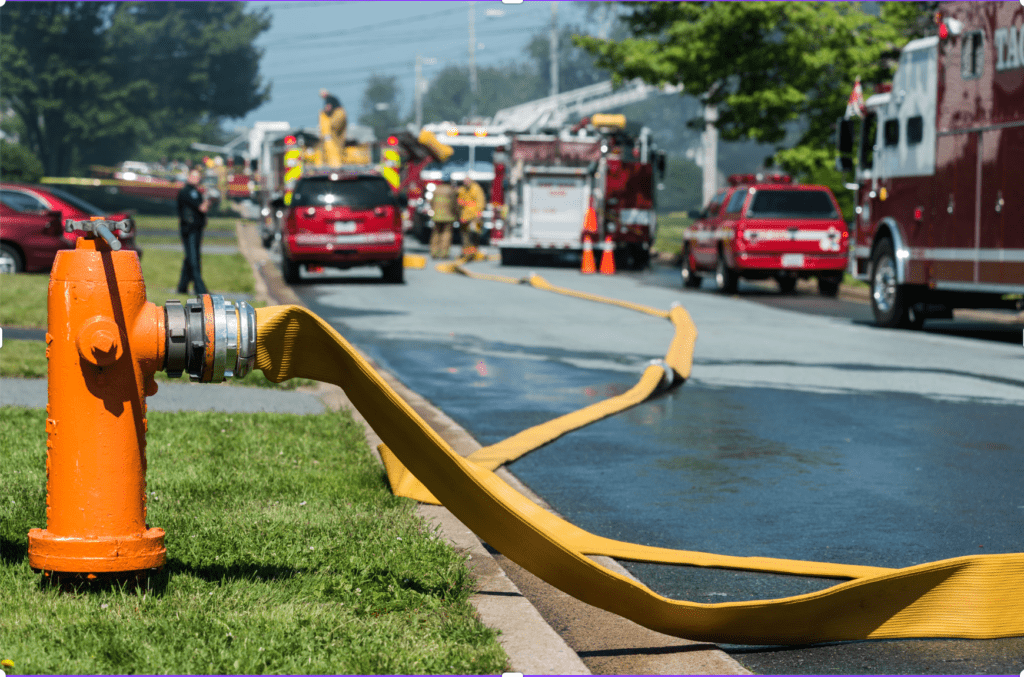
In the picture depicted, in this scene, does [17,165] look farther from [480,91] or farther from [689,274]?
[480,91]

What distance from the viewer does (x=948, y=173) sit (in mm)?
15672

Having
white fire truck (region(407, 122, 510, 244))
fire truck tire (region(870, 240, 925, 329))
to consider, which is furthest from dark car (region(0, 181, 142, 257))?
white fire truck (region(407, 122, 510, 244))

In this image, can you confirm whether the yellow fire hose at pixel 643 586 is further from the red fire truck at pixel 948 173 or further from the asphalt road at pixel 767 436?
the red fire truck at pixel 948 173

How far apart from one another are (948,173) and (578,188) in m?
15.5

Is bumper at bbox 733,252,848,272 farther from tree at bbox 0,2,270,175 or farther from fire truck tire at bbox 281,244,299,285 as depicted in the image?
tree at bbox 0,2,270,175

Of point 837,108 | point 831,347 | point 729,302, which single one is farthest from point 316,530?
point 837,108

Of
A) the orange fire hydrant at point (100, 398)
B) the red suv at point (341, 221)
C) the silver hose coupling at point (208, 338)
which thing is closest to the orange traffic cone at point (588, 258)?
the red suv at point (341, 221)

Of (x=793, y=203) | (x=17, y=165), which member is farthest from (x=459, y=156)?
(x=17, y=165)

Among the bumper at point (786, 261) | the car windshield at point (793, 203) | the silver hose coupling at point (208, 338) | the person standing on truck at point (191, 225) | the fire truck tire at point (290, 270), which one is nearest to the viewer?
the silver hose coupling at point (208, 338)

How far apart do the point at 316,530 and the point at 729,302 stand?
16.5 m

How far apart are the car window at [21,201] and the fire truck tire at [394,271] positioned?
18.5 feet

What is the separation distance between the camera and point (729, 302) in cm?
2138

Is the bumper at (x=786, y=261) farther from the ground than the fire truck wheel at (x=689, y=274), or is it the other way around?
the bumper at (x=786, y=261)

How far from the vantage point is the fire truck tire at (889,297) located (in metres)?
17.0
